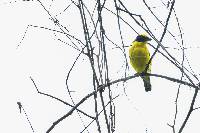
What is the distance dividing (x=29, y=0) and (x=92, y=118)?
668mm

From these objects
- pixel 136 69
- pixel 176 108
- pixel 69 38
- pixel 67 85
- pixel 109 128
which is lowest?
pixel 109 128

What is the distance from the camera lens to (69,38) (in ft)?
7.71

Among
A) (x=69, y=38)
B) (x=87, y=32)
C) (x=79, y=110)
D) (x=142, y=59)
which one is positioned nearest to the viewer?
(x=87, y=32)

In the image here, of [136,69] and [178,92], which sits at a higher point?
[136,69]

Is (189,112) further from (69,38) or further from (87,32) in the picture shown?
(69,38)

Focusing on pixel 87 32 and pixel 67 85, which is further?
pixel 67 85

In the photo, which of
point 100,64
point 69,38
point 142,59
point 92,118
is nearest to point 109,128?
point 92,118

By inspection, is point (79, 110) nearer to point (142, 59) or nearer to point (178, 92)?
point (178, 92)

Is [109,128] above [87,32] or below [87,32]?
below

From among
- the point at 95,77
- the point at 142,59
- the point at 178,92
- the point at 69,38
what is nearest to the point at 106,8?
the point at 69,38

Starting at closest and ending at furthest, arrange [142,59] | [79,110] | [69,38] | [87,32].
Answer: [87,32] → [79,110] → [69,38] → [142,59]

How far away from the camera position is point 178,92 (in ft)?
7.22

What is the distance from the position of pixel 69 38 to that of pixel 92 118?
490 millimetres

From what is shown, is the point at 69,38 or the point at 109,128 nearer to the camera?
the point at 109,128
